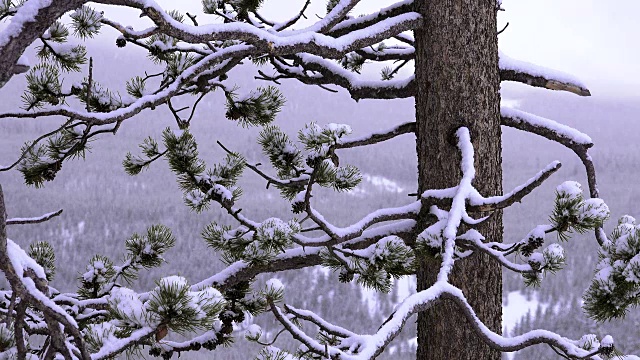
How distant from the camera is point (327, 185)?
349 cm

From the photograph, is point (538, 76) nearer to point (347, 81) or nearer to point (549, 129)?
point (549, 129)

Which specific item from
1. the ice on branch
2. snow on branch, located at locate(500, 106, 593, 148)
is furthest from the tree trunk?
the ice on branch

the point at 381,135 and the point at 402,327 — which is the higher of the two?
the point at 381,135

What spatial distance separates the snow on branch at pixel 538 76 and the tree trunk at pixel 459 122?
178 millimetres

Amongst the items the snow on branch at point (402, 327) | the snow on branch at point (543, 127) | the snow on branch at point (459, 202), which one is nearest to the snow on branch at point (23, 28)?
the snow on branch at point (402, 327)

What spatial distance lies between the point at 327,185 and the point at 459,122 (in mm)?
849

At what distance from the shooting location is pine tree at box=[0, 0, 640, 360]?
1.88 m

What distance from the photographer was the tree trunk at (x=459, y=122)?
299 centimetres

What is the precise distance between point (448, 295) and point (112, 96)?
2.31 meters

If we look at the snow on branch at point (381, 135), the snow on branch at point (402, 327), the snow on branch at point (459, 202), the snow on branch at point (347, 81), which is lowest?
the snow on branch at point (402, 327)

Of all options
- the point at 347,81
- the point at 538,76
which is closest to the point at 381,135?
the point at 347,81

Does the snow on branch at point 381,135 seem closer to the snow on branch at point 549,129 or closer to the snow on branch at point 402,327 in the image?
the snow on branch at point 549,129

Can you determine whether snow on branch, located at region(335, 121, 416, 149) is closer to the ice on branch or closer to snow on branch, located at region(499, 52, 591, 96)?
snow on branch, located at region(499, 52, 591, 96)

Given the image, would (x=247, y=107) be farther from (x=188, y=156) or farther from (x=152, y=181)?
(x=152, y=181)
